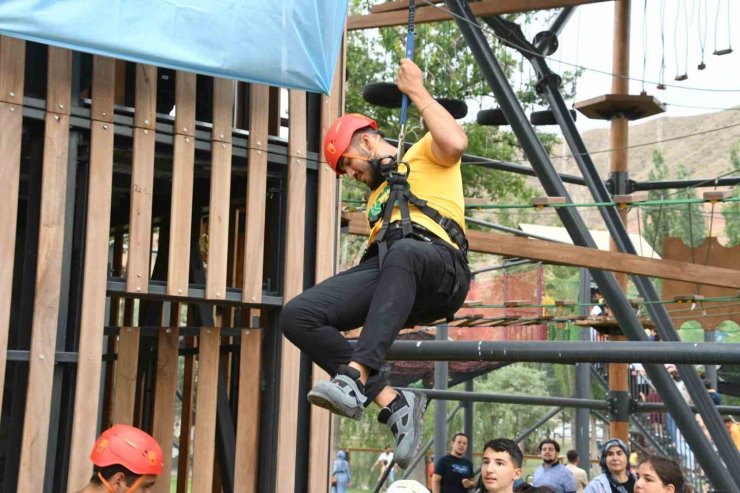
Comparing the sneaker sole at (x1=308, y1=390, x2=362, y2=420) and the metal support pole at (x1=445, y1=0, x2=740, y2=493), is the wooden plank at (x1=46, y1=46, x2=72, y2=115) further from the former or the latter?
the metal support pole at (x1=445, y1=0, x2=740, y2=493)

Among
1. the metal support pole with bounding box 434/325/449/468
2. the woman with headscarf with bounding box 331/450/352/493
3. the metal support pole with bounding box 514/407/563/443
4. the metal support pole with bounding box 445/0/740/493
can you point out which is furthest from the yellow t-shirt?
the woman with headscarf with bounding box 331/450/352/493

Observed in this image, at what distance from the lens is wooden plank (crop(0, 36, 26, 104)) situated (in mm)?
5160

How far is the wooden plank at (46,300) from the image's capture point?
512 cm

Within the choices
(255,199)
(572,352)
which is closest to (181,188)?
(255,199)

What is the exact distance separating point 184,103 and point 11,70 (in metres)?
0.98

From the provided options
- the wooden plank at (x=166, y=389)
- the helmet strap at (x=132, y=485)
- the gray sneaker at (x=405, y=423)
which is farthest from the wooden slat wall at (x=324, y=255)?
the gray sneaker at (x=405, y=423)

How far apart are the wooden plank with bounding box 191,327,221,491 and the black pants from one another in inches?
62.7

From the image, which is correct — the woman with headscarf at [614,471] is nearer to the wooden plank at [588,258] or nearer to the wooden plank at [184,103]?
the wooden plank at [588,258]

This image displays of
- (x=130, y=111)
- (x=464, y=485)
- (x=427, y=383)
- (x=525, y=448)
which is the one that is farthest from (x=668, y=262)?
(x=525, y=448)

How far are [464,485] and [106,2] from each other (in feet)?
19.7

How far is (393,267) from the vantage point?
4.35 m

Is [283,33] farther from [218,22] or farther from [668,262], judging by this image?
[668,262]

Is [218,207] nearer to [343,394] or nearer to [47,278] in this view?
[47,278]

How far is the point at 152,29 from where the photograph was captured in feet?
18.1
